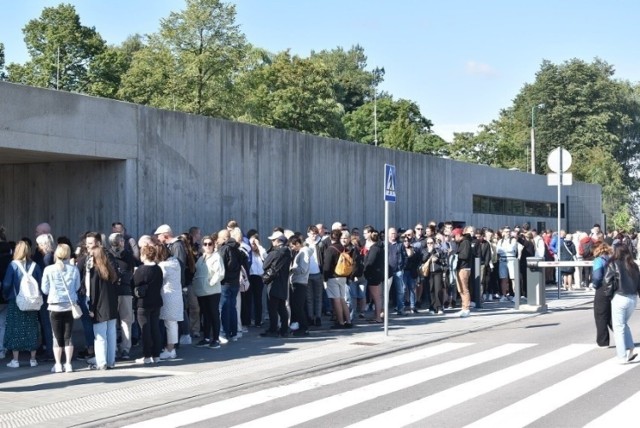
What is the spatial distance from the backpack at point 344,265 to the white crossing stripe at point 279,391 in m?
3.18

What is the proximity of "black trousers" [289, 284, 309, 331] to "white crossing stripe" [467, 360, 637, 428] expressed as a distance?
224 inches

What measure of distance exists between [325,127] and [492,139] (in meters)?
14.9

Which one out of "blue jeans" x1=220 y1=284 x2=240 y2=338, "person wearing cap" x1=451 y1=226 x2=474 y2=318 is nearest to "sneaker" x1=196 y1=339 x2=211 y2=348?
"blue jeans" x1=220 y1=284 x2=240 y2=338

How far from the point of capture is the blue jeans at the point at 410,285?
21562 millimetres

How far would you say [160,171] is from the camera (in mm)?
18922

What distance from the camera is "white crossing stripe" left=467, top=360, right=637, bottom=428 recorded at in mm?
9477

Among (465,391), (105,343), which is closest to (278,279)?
(105,343)

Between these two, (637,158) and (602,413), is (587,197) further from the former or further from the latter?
(637,158)

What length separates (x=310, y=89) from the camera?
7012 centimetres

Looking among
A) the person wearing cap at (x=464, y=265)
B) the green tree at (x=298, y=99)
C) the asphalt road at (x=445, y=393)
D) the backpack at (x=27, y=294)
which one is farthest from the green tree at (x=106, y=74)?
the asphalt road at (x=445, y=393)

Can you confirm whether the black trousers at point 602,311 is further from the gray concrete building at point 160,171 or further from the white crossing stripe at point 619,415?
the gray concrete building at point 160,171

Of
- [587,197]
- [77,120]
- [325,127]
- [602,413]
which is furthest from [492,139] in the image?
[602,413]

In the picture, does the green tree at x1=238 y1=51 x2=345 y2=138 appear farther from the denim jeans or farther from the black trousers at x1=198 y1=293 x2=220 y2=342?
the denim jeans

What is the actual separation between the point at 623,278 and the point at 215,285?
20.4ft
